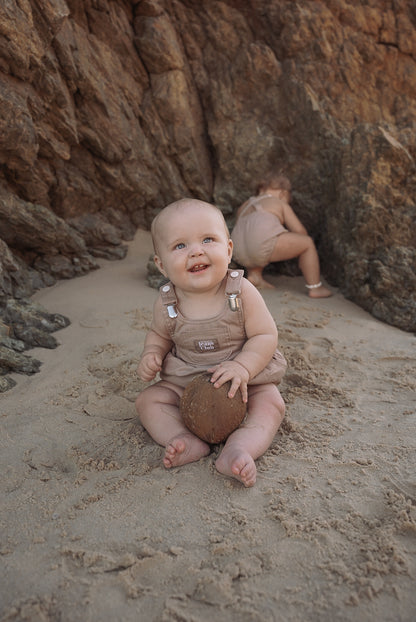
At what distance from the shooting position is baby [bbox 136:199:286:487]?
210cm

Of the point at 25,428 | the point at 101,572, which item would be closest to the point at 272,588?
the point at 101,572

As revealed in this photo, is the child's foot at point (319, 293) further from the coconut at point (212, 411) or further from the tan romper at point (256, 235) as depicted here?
the coconut at point (212, 411)

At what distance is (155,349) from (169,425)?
1.53 ft

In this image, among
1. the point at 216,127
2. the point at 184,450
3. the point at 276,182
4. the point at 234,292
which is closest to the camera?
the point at 184,450

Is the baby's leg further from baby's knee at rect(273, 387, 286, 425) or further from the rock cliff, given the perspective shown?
the rock cliff

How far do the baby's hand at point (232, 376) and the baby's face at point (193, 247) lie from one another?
1.36 feet

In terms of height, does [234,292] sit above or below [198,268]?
below

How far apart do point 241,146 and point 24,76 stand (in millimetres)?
2758

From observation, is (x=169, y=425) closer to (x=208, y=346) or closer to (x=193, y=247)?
(x=208, y=346)

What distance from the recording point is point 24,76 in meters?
3.85

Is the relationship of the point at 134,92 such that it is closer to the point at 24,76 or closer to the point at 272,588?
the point at 24,76

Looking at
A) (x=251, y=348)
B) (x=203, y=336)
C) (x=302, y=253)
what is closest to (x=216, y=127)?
(x=302, y=253)

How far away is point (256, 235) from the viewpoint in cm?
491

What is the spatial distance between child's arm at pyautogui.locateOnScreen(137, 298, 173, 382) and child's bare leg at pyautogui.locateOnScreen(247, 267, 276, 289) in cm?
252
